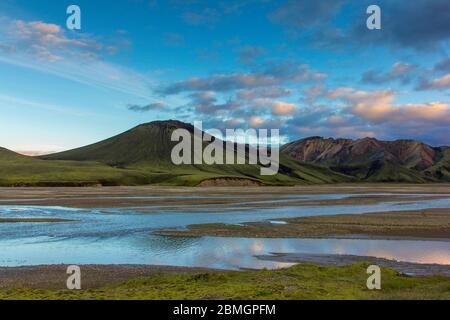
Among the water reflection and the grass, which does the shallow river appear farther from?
the grass

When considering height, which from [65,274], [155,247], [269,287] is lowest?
[155,247]

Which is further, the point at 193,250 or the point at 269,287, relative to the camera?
the point at 193,250

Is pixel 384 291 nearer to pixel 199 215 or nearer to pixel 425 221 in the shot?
pixel 425 221

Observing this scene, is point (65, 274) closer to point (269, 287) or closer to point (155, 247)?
point (155, 247)

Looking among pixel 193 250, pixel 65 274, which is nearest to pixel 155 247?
pixel 193 250

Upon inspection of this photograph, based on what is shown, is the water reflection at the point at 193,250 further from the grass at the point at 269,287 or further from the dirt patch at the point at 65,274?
the grass at the point at 269,287

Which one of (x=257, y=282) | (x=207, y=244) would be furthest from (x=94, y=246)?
(x=257, y=282)

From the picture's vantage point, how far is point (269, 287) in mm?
23375

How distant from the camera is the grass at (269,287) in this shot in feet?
71.5

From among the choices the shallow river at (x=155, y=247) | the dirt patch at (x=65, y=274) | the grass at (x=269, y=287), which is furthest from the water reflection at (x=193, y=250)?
the grass at (x=269, y=287)

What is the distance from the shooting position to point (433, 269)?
32125mm

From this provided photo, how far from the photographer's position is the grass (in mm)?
21781

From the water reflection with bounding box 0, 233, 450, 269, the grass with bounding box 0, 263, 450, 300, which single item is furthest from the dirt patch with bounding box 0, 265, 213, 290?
the water reflection with bounding box 0, 233, 450, 269

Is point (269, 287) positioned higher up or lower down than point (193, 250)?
higher up
